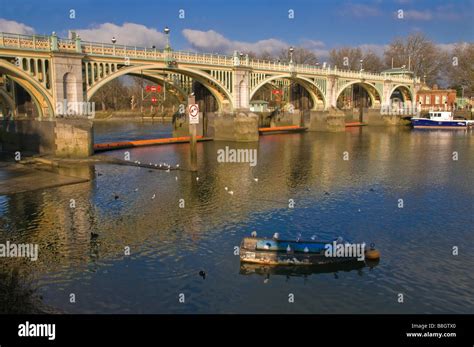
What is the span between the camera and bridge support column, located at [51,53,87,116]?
39.4 m

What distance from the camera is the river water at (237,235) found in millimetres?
14023

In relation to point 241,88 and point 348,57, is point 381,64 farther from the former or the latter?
point 241,88

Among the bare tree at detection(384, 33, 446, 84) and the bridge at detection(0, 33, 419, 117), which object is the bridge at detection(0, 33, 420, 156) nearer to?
the bridge at detection(0, 33, 419, 117)

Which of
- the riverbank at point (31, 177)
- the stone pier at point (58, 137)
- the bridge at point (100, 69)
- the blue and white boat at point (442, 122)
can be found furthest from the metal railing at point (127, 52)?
the blue and white boat at point (442, 122)

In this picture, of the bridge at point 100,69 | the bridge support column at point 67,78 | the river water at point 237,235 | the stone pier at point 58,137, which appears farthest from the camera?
the stone pier at point 58,137

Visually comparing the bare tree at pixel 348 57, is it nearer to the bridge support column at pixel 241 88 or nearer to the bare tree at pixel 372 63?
the bare tree at pixel 372 63

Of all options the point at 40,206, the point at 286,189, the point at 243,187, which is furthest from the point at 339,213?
the point at 40,206

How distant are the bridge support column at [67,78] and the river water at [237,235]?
7259mm

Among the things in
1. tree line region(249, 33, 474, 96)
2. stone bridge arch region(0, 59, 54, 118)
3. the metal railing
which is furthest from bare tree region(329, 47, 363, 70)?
stone bridge arch region(0, 59, 54, 118)

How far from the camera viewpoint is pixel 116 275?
51.2 feet

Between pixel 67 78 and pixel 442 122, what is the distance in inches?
2990

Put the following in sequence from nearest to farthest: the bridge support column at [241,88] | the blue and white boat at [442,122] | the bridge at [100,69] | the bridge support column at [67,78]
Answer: the bridge at [100,69] < the bridge support column at [67,78] < the bridge support column at [241,88] < the blue and white boat at [442,122]

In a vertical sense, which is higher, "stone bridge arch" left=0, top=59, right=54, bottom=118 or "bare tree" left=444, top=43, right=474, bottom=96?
"bare tree" left=444, top=43, right=474, bottom=96
